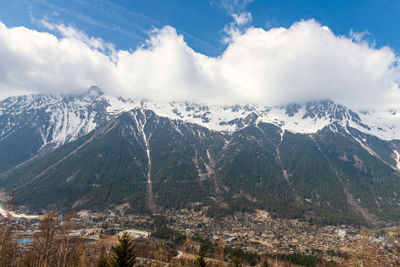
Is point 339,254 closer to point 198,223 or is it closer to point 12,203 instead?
point 198,223

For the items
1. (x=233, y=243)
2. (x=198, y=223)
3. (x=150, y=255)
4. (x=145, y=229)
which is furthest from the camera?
(x=198, y=223)

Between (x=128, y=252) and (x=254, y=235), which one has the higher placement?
(x=128, y=252)

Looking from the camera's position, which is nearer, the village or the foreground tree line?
the foreground tree line

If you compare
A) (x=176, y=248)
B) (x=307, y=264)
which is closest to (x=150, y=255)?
(x=176, y=248)

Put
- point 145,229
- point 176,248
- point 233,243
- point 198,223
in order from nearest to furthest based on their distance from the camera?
point 176,248 → point 233,243 → point 145,229 → point 198,223

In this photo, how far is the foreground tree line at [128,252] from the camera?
121ft

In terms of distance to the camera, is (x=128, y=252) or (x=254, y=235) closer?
(x=128, y=252)

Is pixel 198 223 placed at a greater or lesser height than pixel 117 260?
lesser

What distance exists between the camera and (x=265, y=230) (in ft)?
615

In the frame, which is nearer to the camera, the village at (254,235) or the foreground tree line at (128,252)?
the foreground tree line at (128,252)

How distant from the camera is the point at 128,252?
104ft

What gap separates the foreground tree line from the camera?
36.9 meters

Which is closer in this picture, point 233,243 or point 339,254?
point 339,254

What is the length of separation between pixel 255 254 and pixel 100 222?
12061 centimetres
